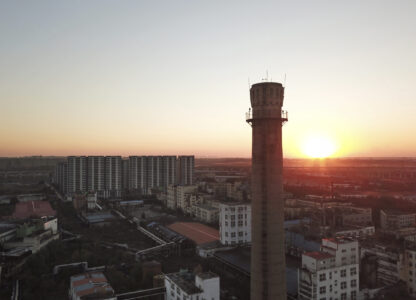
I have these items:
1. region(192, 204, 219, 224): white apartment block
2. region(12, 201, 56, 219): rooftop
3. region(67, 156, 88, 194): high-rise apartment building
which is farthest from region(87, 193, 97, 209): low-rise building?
region(67, 156, 88, 194): high-rise apartment building

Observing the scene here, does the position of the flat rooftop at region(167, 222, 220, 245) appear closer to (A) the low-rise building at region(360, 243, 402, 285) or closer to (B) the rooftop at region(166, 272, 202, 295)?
(B) the rooftop at region(166, 272, 202, 295)

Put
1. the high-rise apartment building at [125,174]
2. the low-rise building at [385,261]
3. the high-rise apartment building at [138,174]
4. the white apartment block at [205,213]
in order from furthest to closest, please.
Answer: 1. the high-rise apartment building at [125,174]
2. the high-rise apartment building at [138,174]
3. the white apartment block at [205,213]
4. the low-rise building at [385,261]

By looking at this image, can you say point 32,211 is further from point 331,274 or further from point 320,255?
point 331,274

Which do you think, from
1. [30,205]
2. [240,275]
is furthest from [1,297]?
[30,205]

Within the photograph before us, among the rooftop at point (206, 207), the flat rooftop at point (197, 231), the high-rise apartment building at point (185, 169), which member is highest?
the high-rise apartment building at point (185, 169)

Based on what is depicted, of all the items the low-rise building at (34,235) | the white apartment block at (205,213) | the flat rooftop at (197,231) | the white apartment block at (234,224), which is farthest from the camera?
the white apartment block at (205,213)

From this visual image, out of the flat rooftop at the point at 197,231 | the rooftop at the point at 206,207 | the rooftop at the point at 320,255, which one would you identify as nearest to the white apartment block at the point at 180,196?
the rooftop at the point at 206,207

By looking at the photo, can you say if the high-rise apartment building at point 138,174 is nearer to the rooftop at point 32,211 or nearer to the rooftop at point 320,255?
the rooftop at point 32,211
